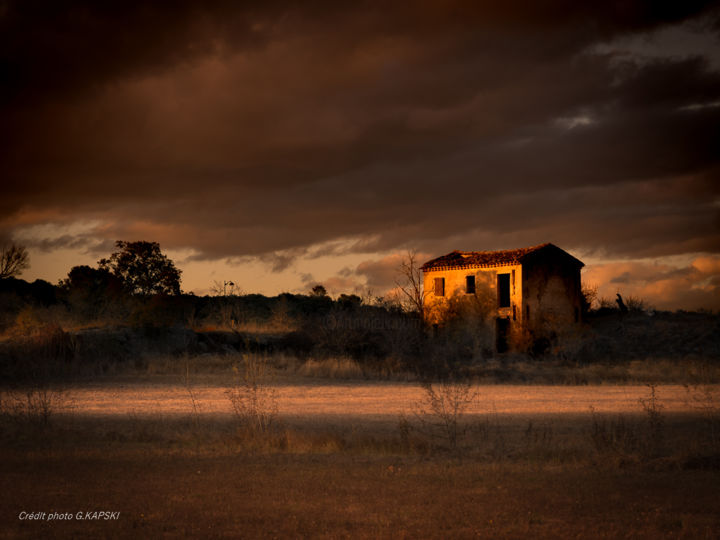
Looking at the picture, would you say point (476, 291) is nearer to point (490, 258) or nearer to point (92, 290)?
point (490, 258)

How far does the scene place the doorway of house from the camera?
142ft

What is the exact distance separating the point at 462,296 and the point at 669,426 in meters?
32.0

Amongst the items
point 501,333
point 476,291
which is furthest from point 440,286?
point 501,333

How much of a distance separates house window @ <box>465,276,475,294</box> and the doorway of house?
302 centimetres

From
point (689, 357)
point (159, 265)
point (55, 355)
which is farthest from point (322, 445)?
point (159, 265)

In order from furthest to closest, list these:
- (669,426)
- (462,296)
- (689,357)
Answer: (462,296) → (689,357) → (669,426)

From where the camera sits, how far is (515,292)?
1759 inches

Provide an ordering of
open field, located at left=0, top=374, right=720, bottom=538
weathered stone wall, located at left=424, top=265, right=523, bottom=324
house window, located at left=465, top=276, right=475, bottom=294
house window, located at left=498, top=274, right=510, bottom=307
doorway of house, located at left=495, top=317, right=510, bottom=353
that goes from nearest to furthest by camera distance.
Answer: open field, located at left=0, top=374, right=720, bottom=538 → doorway of house, located at left=495, top=317, right=510, bottom=353 → weathered stone wall, located at left=424, top=265, right=523, bottom=324 → house window, located at left=465, top=276, right=475, bottom=294 → house window, located at left=498, top=274, right=510, bottom=307

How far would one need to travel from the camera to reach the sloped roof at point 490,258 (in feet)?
148

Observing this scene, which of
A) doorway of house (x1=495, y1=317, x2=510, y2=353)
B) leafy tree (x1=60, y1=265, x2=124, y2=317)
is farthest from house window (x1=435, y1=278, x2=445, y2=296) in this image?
leafy tree (x1=60, y1=265, x2=124, y2=317)

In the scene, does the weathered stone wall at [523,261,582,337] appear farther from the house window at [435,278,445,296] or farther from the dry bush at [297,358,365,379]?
the dry bush at [297,358,365,379]

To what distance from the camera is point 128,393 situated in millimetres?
21562

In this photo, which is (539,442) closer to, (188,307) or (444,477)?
(444,477)

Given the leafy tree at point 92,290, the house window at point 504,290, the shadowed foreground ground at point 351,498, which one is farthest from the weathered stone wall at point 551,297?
the shadowed foreground ground at point 351,498
